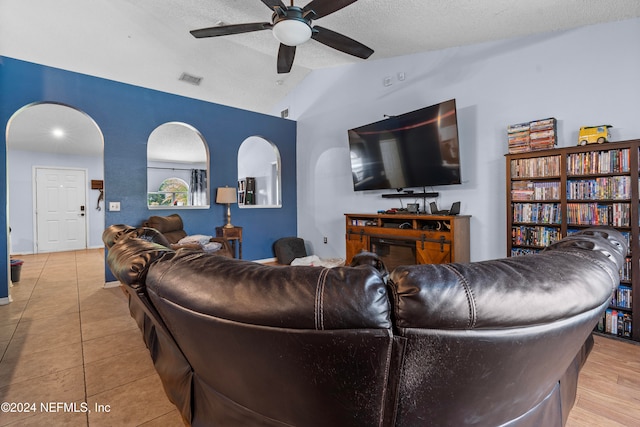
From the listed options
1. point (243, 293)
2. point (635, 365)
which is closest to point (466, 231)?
point (635, 365)

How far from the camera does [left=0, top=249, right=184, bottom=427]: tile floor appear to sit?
1.46 m

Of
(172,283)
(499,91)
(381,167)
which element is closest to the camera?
(172,283)

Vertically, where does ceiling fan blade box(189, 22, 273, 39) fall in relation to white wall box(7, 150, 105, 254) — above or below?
above

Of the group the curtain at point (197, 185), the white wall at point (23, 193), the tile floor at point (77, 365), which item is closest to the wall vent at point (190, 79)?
the tile floor at point (77, 365)

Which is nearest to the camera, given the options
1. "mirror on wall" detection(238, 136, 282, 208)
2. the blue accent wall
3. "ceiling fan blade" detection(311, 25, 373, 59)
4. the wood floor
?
the wood floor

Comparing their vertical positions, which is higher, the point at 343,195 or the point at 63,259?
the point at 343,195

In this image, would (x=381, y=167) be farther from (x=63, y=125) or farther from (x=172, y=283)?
(x=63, y=125)

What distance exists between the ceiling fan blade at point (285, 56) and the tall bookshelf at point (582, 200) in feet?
8.14

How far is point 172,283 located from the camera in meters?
0.83

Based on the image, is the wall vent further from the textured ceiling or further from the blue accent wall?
the blue accent wall

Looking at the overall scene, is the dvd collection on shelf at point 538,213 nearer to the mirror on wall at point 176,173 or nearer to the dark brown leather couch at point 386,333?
the dark brown leather couch at point 386,333

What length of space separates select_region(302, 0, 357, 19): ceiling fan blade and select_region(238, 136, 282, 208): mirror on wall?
15.5 ft

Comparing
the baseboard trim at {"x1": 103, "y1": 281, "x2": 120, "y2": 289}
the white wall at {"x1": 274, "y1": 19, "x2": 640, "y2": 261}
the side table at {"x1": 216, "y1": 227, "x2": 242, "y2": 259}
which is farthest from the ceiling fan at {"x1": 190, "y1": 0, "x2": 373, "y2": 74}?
the baseboard trim at {"x1": 103, "y1": 281, "x2": 120, "y2": 289}

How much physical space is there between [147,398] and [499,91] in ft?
13.6
